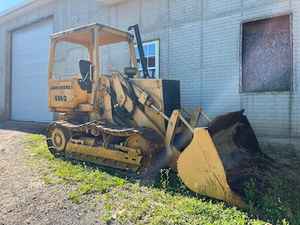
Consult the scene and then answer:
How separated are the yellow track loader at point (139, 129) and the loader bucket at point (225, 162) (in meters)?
0.01

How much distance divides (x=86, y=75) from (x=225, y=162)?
332cm

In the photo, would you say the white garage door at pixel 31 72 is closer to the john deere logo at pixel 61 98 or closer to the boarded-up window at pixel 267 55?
the john deere logo at pixel 61 98

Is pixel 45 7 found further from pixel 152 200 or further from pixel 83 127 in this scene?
pixel 152 200

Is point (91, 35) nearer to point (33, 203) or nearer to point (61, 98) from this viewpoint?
point (61, 98)

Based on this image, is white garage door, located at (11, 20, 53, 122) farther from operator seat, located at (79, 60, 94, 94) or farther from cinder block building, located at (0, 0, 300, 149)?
operator seat, located at (79, 60, 94, 94)

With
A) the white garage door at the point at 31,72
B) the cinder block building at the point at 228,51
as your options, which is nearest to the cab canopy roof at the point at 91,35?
the cinder block building at the point at 228,51

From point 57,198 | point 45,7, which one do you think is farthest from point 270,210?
point 45,7

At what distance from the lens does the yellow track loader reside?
4238 millimetres

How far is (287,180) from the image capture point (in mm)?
4602

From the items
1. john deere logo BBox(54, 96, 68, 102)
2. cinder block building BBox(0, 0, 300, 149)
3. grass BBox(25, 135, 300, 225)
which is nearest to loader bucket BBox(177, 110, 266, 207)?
Answer: grass BBox(25, 135, 300, 225)

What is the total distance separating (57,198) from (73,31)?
3461 millimetres

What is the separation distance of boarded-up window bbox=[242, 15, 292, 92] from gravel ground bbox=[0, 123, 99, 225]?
15.1 feet

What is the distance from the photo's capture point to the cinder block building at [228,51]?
6.72 m

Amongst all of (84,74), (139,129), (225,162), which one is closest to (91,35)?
(84,74)
